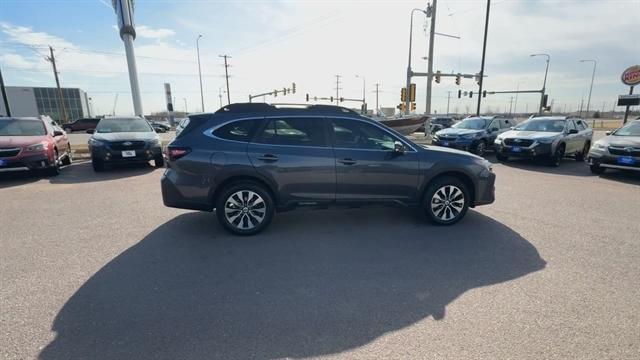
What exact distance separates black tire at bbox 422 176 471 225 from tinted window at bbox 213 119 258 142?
9.33ft

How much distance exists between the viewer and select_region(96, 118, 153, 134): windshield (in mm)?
10141

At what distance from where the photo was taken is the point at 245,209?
4.63m

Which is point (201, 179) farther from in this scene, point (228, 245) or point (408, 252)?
point (408, 252)

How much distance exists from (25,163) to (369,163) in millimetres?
8706

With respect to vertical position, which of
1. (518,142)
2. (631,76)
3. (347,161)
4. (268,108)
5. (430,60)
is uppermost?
(430,60)

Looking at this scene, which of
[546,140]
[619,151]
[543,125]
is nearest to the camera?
[619,151]

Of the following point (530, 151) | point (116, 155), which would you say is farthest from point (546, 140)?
point (116, 155)

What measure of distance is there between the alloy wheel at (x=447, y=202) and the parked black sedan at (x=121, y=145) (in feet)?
27.4

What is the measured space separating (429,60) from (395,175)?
70.2ft

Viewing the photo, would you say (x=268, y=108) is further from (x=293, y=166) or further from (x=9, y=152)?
(x=9, y=152)

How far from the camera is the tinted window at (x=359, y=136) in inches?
187

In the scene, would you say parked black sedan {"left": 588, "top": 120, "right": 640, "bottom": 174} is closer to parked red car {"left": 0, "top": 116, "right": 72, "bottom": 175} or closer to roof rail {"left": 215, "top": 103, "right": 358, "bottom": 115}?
roof rail {"left": 215, "top": 103, "right": 358, "bottom": 115}

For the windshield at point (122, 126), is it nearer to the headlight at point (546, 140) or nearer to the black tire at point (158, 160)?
the black tire at point (158, 160)

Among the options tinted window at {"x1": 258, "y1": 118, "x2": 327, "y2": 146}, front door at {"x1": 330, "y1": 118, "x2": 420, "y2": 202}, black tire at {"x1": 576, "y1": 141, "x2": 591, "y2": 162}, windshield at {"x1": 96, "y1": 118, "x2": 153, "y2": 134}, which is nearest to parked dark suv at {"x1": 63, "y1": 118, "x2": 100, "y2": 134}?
windshield at {"x1": 96, "y1": 118, "x2": 153, "y2": 134}
